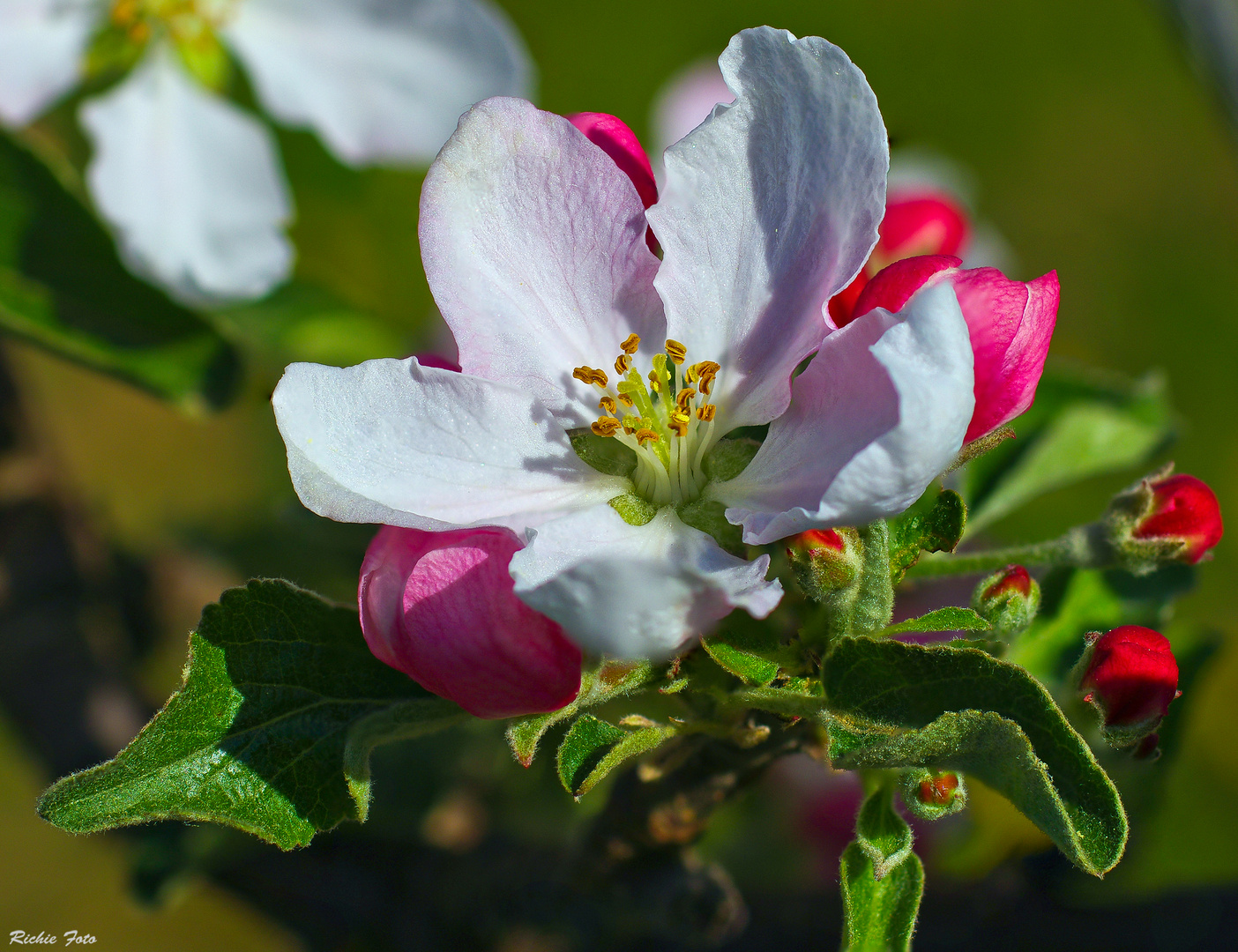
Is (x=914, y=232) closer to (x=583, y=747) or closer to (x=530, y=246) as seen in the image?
(x=530, y=246)

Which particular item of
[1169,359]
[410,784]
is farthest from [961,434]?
[1169,359]

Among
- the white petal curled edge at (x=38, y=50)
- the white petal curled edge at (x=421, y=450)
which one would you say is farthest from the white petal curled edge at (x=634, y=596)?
the white petal curled edge at (x=38, y=50)

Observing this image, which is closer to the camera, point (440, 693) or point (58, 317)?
point (440, 693)

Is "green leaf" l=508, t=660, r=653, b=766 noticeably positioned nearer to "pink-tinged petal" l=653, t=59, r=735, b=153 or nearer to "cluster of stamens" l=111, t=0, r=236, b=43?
"cluster of stamens" l=111, t=0, r=236, b=43

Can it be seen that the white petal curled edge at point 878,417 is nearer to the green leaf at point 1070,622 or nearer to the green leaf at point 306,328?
the green leaf at point 1070,622

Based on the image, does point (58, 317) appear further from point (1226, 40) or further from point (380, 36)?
point (1226, 40)

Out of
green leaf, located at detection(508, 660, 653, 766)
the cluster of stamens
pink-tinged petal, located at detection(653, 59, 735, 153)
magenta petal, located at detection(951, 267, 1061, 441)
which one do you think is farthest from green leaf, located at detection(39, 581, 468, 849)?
pink-tinged petal, located at detection(653, 59, 735, 153)
